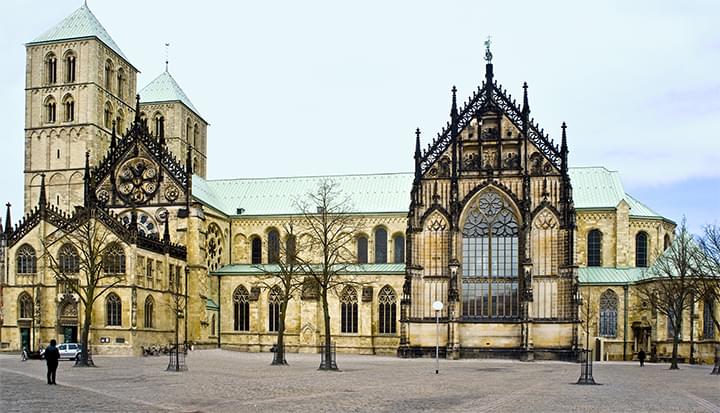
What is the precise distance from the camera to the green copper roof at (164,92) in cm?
10925

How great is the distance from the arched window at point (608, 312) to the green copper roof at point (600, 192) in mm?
8609

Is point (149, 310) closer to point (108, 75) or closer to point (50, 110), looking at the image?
point (50, 110)

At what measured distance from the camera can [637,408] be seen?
28.2 metres

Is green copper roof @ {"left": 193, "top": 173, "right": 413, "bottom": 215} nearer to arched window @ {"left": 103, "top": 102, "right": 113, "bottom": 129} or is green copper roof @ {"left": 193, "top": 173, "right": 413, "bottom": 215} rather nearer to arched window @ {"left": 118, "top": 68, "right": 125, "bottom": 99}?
arched window @ {"left": 103, "top": 102, "right": 113, "bottom": 129}

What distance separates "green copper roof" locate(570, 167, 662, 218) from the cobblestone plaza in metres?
39.2

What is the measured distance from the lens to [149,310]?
3000 inches

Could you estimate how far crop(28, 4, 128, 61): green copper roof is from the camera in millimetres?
96438

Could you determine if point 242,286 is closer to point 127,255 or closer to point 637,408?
point 127,255

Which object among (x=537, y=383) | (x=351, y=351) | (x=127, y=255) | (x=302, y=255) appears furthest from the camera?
(x=302, y=255)

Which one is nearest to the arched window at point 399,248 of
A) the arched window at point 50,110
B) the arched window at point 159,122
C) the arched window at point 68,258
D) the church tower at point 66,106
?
the arched window at point 68,258

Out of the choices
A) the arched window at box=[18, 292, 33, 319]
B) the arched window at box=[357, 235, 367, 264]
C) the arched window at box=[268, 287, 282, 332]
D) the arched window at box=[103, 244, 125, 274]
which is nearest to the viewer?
the arched window at box=[103, 244, 125, 274]

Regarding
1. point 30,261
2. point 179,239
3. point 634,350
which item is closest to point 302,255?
point 179,239

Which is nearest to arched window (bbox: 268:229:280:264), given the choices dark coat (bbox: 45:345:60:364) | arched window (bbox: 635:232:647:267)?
arched window (bbox: 635:232:647:267)

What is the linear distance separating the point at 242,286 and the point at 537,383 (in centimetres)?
5303
